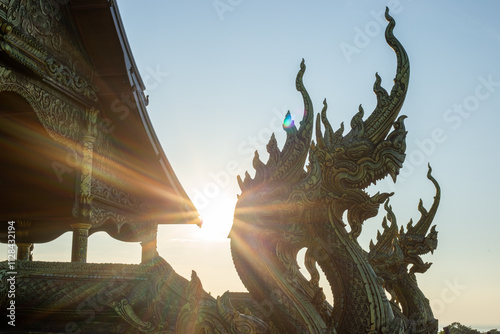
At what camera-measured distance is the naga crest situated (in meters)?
2.79

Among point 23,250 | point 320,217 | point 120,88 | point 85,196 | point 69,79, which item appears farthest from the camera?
point 23,250

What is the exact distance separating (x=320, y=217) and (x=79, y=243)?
511cm

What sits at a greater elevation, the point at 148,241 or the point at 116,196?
the point at 116,196

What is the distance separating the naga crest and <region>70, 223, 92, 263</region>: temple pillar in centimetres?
464

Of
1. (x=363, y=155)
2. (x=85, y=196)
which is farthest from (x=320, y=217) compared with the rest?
(x=85, y=196)

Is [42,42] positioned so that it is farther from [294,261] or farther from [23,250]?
[23,250]

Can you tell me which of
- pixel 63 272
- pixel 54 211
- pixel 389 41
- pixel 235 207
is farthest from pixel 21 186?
pixel 389 41

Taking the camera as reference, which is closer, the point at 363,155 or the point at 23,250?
the point at 363,155

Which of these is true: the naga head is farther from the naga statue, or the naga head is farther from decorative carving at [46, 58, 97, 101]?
decorative carving at [46, 58, 97, 101]

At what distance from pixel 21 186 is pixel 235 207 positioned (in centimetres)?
712

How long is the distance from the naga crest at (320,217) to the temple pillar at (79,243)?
→ 183 inches

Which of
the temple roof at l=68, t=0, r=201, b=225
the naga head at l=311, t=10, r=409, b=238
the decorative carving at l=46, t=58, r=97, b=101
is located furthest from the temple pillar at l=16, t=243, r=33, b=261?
the naga head at l=311, t=10, r=409, b=238

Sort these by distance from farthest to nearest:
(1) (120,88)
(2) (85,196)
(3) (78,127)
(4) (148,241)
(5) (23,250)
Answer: (5) (23,250)
(4) (148,241)
(1) (120,88)
(3) (78,127)
(2) (85,196)

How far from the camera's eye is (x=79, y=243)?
7.05 m
